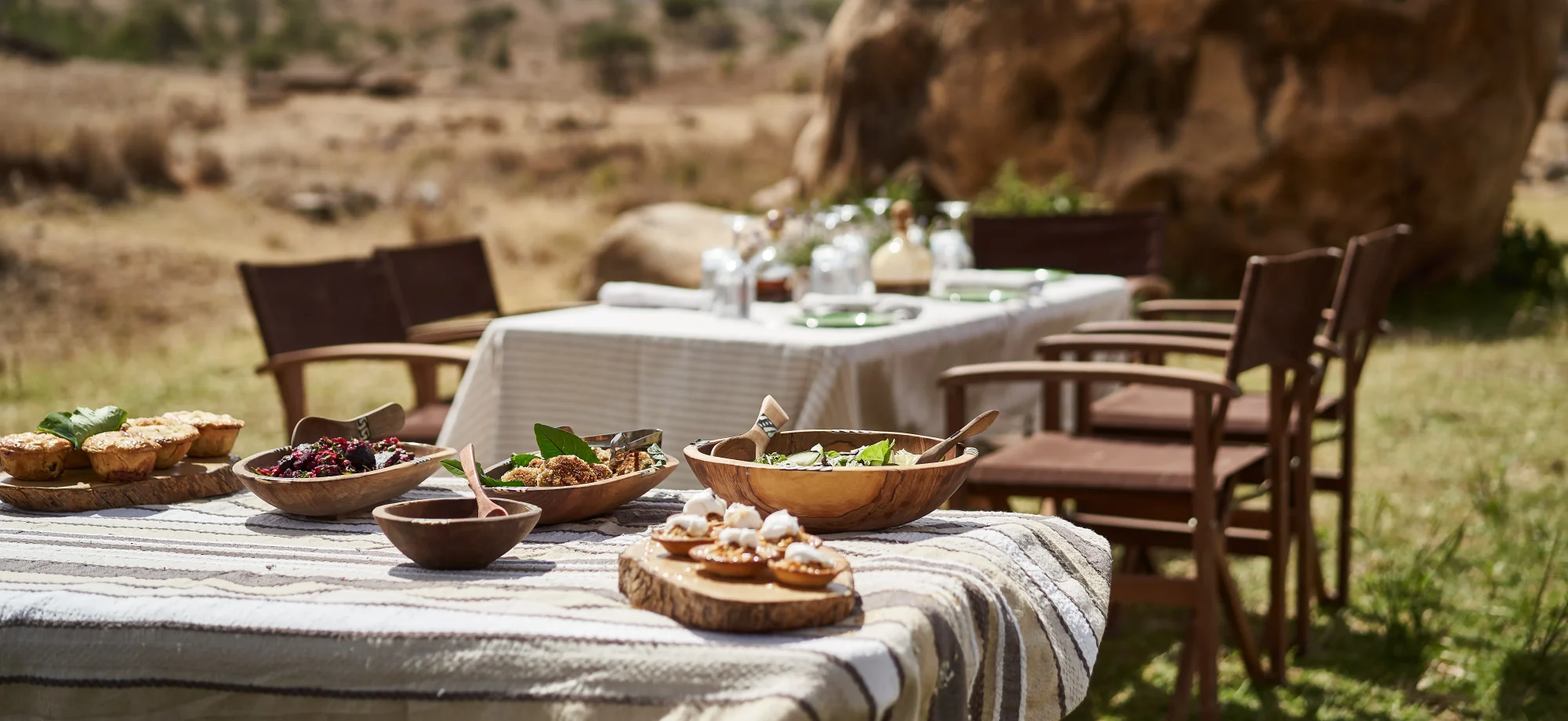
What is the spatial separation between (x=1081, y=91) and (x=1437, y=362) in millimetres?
2971

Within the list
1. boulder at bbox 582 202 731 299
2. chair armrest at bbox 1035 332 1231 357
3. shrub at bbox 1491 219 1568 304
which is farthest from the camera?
shrub at bbox 1491 219 1568 304

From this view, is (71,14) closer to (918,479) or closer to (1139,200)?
(1139,200)

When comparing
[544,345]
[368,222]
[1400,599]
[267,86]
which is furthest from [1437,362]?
[267,86]

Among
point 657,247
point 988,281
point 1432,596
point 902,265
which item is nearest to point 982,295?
point 988,281

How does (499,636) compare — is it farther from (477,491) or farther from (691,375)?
(691,375)

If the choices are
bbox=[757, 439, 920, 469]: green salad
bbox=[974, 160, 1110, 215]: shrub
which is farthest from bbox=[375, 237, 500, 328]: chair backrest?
bbox=[974, 160, 1110, 215]: shrub

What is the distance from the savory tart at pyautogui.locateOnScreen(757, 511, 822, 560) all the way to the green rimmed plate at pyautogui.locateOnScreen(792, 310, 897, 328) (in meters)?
2.03

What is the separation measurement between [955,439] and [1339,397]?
2812 mm

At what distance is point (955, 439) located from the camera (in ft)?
5.63

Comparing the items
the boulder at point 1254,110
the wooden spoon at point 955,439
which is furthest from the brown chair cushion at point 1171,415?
the boulder at point 1254,110

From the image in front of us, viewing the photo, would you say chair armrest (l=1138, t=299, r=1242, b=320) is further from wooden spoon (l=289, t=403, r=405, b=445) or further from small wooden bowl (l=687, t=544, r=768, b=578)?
small wooden bowl (l=687, t=544, r=768, b=578)

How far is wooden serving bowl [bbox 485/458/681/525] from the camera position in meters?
1.67

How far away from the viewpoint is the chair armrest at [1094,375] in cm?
300

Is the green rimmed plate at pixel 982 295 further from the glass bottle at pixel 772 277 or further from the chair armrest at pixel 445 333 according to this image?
the chair armrest at pixel 445 333
